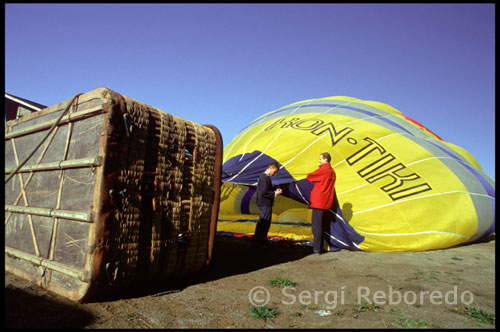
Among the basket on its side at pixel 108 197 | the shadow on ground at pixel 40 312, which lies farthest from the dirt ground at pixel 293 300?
the basket on its side at pixel 108 197

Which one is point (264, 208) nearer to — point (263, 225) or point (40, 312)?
point (263, 225)

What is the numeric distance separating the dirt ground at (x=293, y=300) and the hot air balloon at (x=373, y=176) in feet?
3.22

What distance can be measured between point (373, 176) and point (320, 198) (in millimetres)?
1229

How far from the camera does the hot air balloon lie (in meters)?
5.61

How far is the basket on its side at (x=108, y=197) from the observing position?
2.67 metres

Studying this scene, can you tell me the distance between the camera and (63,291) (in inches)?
107

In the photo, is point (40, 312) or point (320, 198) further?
point (320, 198)

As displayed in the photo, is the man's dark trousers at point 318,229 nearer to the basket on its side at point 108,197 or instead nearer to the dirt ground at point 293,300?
the dirt ground at point 293,300

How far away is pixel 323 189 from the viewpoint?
217 inches

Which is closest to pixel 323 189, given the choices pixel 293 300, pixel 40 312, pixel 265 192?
pixel 265 192

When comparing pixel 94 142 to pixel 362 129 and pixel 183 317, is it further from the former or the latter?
pixel 362 129

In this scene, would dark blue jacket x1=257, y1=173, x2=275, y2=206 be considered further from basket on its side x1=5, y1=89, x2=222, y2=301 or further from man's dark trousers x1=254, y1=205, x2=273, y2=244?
basket on its side x1=5, y1=89, x2=222, y2=301

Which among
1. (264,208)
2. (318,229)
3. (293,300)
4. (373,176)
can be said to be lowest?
(293,300)

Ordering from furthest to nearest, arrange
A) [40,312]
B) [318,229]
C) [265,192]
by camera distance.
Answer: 1. [265,192]
2. [318,229]
3. [40,312]
